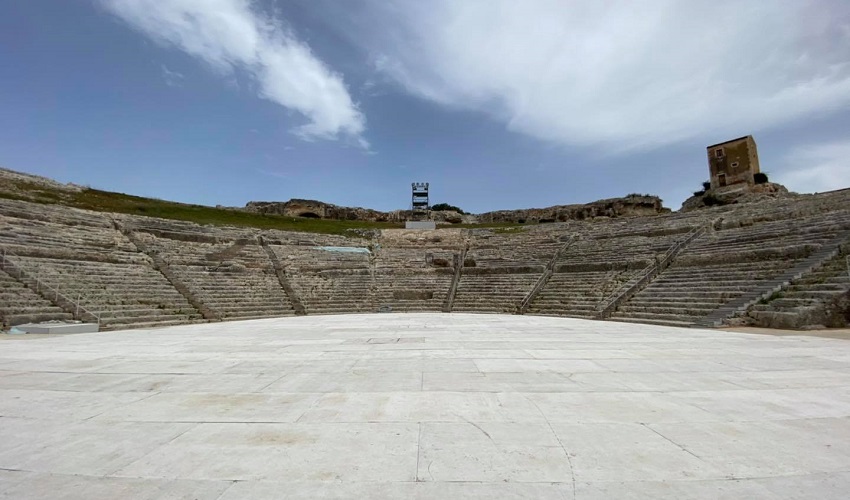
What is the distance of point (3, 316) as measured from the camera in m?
12.5

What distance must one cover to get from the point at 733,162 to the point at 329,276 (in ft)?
133

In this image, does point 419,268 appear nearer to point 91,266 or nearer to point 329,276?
point 329,276

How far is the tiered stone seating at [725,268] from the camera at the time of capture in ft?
48.3

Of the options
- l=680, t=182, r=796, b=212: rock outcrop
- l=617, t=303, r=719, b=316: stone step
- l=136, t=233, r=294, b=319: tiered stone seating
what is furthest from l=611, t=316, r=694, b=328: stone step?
l=680, t=182, r=796, b=212: rock outcrop

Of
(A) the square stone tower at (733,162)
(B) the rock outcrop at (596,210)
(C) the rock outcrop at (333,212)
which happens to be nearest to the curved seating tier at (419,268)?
(B) the rock outcrop at (596,210)

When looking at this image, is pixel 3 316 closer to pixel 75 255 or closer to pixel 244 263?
pixel 75 255

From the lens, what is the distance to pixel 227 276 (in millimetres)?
22031

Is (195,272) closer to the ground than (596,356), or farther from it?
farther from it

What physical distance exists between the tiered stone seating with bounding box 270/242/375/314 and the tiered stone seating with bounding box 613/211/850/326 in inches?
528

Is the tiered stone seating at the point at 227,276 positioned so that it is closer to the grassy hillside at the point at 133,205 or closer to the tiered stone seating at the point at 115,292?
the tiered stone seating at the point at 115,292

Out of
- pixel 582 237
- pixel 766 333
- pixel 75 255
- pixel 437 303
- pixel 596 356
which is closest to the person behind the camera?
pixel 596 356

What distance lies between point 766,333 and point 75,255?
1023 inches

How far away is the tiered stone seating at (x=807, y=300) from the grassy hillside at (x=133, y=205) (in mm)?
29961

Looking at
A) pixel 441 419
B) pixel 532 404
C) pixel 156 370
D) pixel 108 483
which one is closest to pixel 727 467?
pixel 532 404
